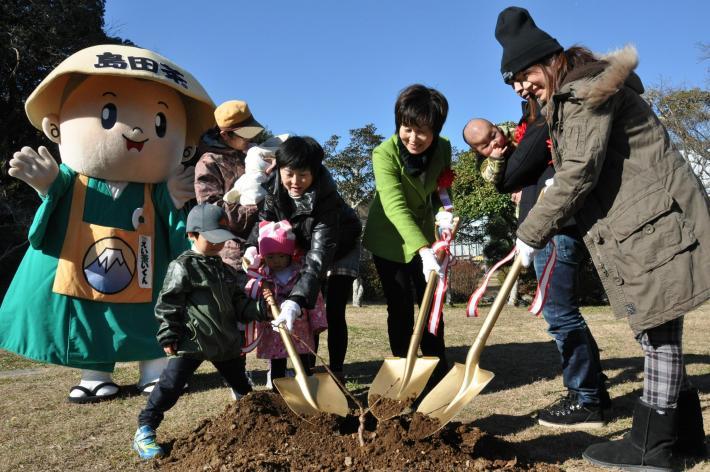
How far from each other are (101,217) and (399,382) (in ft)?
8.11

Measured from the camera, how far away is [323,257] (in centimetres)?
332

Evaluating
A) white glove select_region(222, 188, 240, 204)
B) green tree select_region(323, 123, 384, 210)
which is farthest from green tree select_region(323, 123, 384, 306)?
white glove select_region(222, 188, 240, 204)

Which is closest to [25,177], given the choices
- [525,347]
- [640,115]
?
[640,115]

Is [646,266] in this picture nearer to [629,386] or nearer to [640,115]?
[640,115]

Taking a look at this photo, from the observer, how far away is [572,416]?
10.4 ft

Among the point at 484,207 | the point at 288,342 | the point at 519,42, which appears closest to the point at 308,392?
the point at 288,342

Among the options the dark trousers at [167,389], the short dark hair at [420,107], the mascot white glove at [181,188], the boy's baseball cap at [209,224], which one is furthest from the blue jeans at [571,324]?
the mascot white glove at [181,188]

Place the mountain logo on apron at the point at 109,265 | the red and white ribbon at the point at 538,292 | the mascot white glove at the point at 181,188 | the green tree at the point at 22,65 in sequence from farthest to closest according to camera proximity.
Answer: the green tree at the point at 22,65
the mascot white glove at the point at 181,188
the mountain logo on apron at the point at 109,265
the red and white ribbon at the point at 538,292

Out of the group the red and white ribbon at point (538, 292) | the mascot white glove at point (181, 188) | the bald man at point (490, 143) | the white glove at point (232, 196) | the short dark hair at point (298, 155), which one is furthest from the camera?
the mascot white glove at point (181, 188)

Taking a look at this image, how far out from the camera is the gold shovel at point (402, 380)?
2789mm

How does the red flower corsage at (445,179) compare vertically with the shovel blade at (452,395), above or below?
above

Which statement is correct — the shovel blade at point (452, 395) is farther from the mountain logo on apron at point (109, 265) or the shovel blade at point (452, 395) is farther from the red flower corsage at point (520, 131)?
the mountain logo on apron at point (109, 265)

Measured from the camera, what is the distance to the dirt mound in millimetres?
2365

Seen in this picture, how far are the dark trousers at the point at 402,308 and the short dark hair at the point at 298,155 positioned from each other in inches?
32.9
